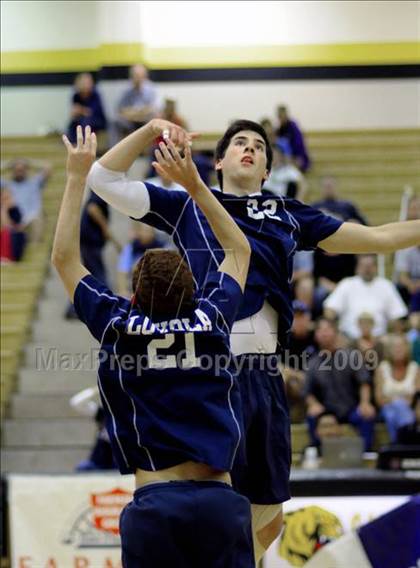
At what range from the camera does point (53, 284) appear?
10820 millimetres

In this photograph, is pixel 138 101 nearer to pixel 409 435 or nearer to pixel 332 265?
pixel 332 265

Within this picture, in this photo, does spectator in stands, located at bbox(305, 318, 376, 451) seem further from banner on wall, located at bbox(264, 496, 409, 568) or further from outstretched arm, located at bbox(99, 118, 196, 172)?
outstretched arm, located at bbox(99, 118, 196, 172)

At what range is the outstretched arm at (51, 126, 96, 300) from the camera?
4227 mm

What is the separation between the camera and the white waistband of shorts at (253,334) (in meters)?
4.79

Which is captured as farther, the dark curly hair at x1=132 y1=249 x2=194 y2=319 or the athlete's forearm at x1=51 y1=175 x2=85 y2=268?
the athlete's forearm at x1=51 y1=175 x2=85 y2=268

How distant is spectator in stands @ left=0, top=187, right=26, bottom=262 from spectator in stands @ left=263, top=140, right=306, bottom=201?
2.88 meters

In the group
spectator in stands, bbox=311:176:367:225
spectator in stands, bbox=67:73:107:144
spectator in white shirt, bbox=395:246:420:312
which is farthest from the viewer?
spectator in stands, bbox=67:73:107:144

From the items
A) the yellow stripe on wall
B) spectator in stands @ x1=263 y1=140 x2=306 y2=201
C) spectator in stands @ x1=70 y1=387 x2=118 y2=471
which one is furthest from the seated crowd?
the yellow stripe on wall

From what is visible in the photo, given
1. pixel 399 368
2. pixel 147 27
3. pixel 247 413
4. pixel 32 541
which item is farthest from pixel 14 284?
pixel 247 413

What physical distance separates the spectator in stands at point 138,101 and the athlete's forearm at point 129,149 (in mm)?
8598

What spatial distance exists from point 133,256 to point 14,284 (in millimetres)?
1050

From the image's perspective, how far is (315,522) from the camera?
7523mm

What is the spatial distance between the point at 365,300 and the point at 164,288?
6.89 meters

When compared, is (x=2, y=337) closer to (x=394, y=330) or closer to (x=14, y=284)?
(x=14, y=284)
